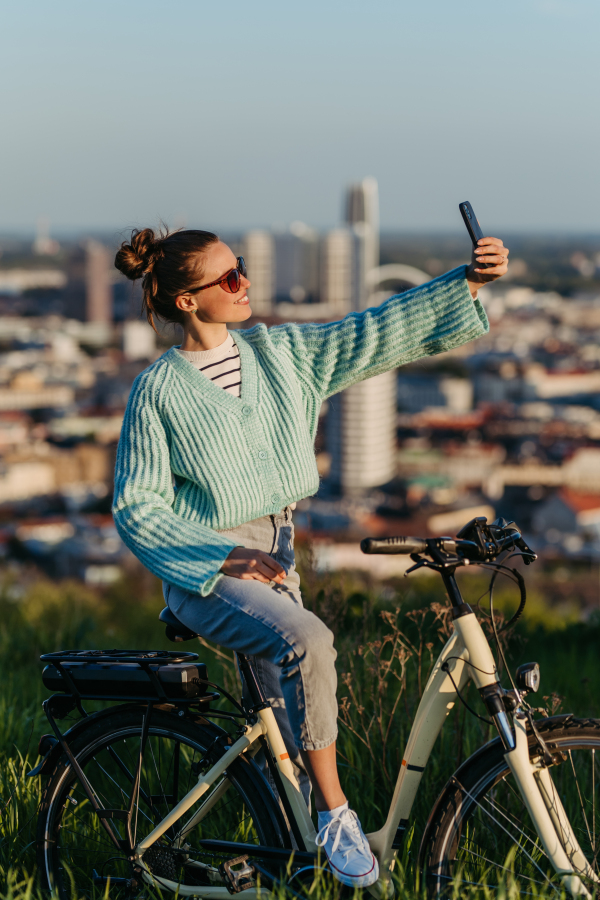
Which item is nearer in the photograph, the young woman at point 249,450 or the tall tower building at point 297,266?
the young woman at point 249,450

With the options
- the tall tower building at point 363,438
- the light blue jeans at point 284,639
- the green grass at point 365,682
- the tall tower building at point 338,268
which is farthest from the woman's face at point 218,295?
the tall tower building at point 338,268

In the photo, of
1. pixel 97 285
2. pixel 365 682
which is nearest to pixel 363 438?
pixel 97 285

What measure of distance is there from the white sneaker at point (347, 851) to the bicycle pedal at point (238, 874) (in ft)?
0.47

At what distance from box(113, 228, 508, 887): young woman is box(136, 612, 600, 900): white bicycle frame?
2.3 inches

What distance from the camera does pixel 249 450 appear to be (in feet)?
5.88

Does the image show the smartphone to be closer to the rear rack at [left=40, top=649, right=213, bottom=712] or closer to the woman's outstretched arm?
the woman's outstretched arm

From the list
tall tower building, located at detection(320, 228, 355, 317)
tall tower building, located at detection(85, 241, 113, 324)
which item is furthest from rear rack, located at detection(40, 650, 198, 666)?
tall tower building, located at detection(85, 241, 113, 324)

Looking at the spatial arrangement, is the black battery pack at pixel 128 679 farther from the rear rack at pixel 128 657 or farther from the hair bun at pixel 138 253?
the hair bun at pixel 138 253

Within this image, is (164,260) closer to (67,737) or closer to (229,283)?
(229,283)

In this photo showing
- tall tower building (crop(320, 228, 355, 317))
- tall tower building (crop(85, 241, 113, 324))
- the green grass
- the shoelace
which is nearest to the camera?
the shoelace

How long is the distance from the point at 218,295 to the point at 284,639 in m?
0.58

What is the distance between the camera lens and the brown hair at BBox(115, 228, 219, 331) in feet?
5.94

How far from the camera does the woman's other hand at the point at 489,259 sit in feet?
5.82

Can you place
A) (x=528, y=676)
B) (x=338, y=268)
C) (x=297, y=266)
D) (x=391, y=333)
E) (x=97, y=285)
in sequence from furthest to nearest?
1. (x=97, y=285)
2. (x=297, y=266)
3. (x=338, y=268)
4. (x=391, y=333)
5. (x=528, y=676)
